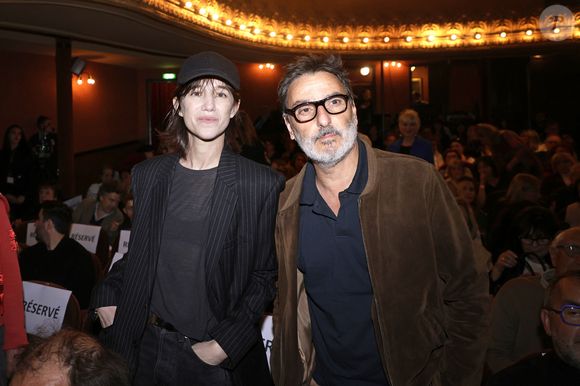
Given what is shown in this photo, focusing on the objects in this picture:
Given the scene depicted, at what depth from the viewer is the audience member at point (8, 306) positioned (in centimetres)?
290

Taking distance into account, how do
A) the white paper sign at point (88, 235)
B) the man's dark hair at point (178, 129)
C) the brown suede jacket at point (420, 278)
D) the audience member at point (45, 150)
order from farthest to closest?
the audience member at point (45, 150)
the white paper sign at point (88, 235)
the man's dark hair at point (178, 129)
the brown suede jacket at point (420, 278)

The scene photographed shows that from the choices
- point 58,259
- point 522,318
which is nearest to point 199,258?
point 522,318

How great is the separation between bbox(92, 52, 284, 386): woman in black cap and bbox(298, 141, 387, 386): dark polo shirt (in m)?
0.19

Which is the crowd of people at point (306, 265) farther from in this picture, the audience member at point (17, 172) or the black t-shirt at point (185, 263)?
the audience member at point (17, 172)

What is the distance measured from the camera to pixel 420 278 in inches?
80.9

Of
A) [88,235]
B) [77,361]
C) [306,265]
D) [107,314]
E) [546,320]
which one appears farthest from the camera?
[88,235]

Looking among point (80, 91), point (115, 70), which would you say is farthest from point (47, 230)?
point (115, 70)

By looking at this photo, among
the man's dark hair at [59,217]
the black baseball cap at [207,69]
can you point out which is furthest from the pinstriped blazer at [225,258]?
the man's dark hair at [59,217]

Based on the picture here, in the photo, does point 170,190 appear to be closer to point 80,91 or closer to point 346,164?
point 346,164

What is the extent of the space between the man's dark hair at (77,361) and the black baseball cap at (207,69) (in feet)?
3.19

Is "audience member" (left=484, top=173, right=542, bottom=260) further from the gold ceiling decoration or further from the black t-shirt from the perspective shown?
the gold ceiling decoration

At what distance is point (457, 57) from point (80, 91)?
8.74 metres

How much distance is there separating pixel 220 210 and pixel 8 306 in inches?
54.8

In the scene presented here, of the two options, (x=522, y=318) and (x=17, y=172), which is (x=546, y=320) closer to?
(x=522, y=318)
